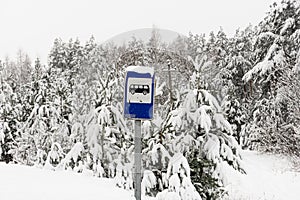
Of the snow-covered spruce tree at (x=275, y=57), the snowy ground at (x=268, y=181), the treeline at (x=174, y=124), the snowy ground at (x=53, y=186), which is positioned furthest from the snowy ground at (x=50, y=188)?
the snow-covered spruce tree at (x=275, y=57)

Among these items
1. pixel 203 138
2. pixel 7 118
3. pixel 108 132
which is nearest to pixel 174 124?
pixel 203 138

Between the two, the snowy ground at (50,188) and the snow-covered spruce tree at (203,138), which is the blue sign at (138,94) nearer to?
the snowy ground at (50,188)

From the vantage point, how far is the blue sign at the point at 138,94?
130 inches

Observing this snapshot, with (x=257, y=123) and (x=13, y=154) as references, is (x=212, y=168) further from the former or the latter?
(x=13, y=154)

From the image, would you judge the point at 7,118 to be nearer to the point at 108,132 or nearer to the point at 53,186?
the point at 108,132

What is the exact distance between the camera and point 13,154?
2395 cm

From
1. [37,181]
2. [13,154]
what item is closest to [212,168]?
[37,181]

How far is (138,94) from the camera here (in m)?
3.30

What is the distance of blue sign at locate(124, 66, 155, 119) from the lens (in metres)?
3.30

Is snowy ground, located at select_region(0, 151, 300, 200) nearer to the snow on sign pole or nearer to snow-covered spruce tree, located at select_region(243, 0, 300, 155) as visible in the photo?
the snow on sign pole

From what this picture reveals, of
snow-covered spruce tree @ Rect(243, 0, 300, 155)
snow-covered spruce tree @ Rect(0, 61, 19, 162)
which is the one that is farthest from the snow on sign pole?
snow-covered spruce tree @ Rect(0, 61, 19, 162)

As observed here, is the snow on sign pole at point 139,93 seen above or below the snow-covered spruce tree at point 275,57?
below

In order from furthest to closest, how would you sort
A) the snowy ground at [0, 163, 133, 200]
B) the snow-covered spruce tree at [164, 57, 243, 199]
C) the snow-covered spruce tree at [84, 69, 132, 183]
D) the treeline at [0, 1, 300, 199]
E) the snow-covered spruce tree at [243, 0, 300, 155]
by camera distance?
1. the snow-covered spruce tree at [243, 0, 300, 155]
2. the snow-covered spruce tree at [84, 69, 132, 183]
3. the treeline at [0, 1, 300, 199]
4. the snow-covered spruce tree at [164, 57, 243, 199]
5. the snowy ground at [0, 163, 133, 200]

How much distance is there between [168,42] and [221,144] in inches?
172
